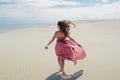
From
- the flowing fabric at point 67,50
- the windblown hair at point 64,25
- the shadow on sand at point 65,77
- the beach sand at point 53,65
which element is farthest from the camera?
the beach sand at point 53,65

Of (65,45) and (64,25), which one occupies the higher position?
(64,25)

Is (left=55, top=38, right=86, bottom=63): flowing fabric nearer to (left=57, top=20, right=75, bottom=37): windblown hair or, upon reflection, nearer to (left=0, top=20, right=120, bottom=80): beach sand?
(left=57, top=20, right=75, bottom=37): windblown hair

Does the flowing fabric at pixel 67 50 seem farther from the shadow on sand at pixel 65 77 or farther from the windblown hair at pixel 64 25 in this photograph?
the shadow on sand at pixel 65 77

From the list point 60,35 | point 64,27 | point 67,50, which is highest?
point 64,27

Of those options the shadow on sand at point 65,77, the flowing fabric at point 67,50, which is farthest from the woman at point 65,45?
the shadow on sand at point 65,77

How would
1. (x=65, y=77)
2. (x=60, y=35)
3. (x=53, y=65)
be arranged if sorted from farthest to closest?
1. (x=53, y=65)
2. (x=65, y=77)
3. (x=60, y=35)

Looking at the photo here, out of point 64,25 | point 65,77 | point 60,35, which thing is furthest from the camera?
point 65,77

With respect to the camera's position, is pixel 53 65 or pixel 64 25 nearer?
pixel 64 25

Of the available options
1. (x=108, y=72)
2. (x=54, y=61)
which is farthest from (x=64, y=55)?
(x=54, y=61)

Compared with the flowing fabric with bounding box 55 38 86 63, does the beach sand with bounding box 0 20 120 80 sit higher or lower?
lower

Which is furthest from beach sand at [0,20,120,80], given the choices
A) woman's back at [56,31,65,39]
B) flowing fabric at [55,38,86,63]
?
woman's back at [56,31,65,39]

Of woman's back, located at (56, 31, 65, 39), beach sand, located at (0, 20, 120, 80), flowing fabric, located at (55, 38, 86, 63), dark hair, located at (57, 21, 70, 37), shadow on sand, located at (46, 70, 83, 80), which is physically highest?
dark hair, located at (57, 21, 70, 37)

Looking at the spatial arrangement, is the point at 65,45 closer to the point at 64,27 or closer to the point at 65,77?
the point at 64,27

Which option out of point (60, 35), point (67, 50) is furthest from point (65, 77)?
point (60, 35)
